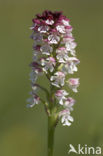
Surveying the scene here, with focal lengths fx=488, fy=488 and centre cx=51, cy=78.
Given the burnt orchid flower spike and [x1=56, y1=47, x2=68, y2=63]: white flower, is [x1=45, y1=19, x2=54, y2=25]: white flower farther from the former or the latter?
[x1=56, y1=47, x2=68, y2=63]: white flower

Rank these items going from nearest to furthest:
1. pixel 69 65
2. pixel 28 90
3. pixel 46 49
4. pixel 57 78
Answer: pixel 57 78 < pixel 46 49 < pixel 69 65 < pixel 28 90

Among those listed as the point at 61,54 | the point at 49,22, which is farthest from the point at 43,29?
the point at 61,54

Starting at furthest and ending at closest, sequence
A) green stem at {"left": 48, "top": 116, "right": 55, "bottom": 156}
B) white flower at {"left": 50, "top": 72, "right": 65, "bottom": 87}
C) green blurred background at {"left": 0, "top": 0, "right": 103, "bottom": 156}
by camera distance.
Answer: green blurred background at {"left": 0, "top": 0, "right": 103, "bottom": 156}
green stem at {"left": 48, "top": 116, "right": 55, "bottom": 156}
white flower at {"left": 50, "top": 72, "right": 65, "bottom": 87}

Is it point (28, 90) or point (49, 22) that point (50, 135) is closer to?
point (49, 22)

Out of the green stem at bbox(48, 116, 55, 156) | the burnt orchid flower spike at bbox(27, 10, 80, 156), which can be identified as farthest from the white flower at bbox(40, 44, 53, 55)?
the green stem at bbox(48, 116, 55, 156)

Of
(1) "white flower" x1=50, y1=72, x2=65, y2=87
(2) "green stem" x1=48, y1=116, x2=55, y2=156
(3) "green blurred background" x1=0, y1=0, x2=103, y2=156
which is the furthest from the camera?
(3) "green blurred background" x1=0, y1=0, x2=103, y2=156

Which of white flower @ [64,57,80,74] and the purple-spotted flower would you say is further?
white flower @ [64,57,80,74]

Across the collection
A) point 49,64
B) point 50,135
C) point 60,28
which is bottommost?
point 50,135

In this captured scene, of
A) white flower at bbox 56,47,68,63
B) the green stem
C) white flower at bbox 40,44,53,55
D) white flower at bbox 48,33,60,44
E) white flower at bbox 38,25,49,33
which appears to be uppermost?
white flower at bbox 38,25,49,33
